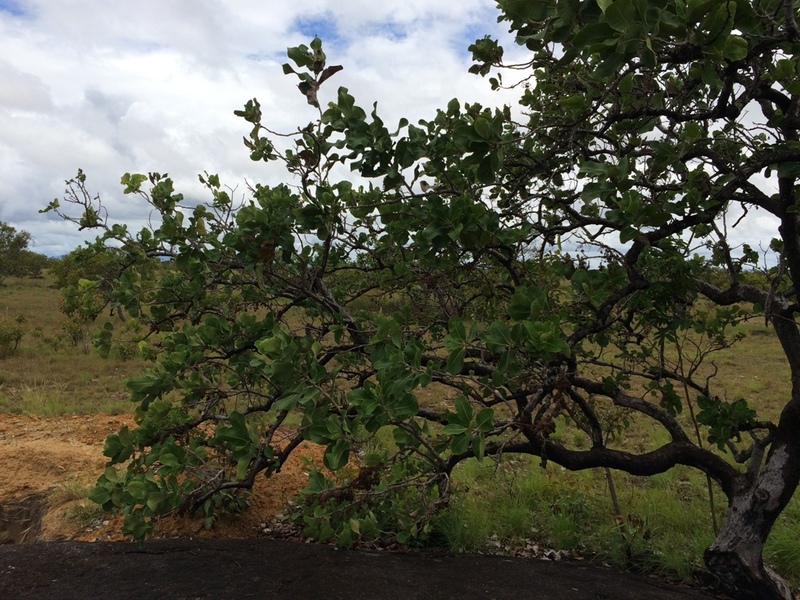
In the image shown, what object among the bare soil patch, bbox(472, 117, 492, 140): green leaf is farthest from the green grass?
bbox(472, 117, 492, 140): green leaf

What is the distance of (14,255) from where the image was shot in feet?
116

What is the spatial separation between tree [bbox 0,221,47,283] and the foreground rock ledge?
37171 mm

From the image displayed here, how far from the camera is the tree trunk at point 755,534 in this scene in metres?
3.11

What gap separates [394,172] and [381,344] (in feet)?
2.60

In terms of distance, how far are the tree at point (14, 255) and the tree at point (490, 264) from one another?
37.6 metres

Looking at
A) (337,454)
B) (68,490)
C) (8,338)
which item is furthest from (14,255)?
(337,454)

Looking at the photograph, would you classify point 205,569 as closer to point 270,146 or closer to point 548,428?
point 548,428

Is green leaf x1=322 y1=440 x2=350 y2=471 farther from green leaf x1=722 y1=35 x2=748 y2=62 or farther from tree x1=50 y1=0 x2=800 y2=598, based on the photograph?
green leaf x1=722 y1=35 x2=748 y2=62

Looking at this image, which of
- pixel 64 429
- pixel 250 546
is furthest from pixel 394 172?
pixel 64 429

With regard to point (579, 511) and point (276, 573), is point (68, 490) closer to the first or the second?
point (276, 573)

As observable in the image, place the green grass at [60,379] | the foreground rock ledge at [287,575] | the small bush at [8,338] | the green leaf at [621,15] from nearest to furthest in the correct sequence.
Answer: the green leaf at [621,15], the foreground rock ledge at [287,575], the green grass at [60,379], the small bush at [8,338]

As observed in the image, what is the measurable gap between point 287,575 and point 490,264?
85.4 inches

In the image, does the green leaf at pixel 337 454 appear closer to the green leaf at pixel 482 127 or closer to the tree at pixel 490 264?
the tree at pixel 490 264

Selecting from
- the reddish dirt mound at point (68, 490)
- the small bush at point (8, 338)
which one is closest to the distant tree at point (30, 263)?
the small bush at point (8, 338)
